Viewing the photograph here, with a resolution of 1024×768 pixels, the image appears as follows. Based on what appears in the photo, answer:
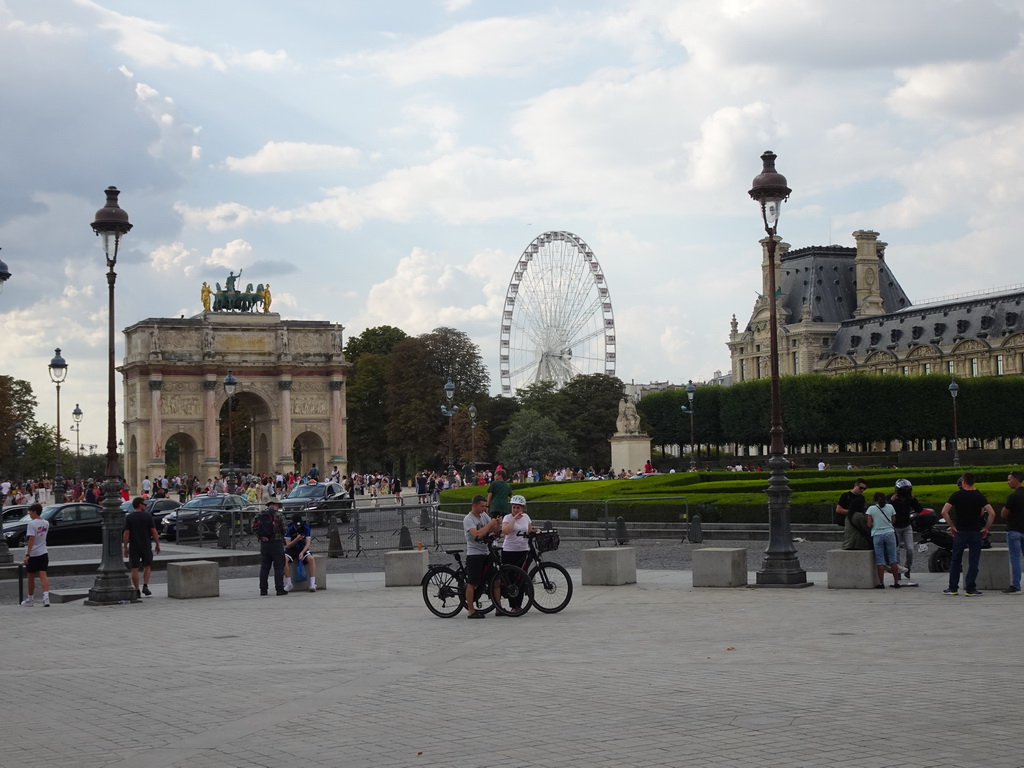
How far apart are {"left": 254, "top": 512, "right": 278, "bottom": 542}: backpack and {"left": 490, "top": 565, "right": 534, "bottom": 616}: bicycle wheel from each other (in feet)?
21.0

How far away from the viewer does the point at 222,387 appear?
106 meters

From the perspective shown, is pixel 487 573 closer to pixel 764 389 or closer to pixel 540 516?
pixel 540 516

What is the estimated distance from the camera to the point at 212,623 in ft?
64.5

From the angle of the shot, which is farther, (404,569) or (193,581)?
(404,569)

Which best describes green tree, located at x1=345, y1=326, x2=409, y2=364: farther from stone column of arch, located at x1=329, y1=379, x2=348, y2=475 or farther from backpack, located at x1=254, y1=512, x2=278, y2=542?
backpack, located at x1=254, y1=512, x2=278, y2=542

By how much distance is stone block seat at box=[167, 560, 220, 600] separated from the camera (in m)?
24.6

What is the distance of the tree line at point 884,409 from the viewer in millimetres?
104812

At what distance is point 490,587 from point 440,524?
22.8 meters

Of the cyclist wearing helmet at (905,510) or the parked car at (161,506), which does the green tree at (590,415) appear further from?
the cyclist wearing helmet at (905,510)

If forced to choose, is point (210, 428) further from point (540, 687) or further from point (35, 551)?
point (540, 687)

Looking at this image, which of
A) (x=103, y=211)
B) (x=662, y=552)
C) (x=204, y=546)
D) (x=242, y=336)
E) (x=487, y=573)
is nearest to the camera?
(x=487, y=573)

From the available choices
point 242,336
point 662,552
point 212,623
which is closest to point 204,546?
point 662,552

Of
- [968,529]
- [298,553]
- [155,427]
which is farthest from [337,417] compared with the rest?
[968,529]

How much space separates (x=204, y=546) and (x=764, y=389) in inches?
2840
